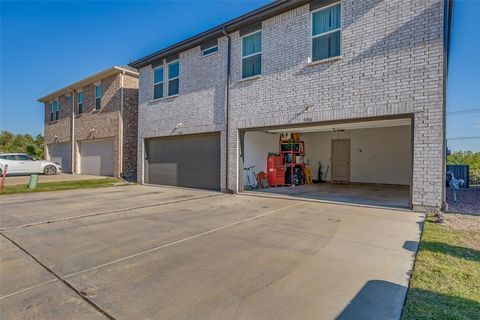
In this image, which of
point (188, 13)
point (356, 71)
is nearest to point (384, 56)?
point (356, 71)

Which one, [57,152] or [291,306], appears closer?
[291,306]

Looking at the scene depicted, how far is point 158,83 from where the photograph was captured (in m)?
13.3

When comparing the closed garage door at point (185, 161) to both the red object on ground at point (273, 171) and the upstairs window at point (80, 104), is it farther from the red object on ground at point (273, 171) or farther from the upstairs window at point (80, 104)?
the upstairs window at point (80, 104)

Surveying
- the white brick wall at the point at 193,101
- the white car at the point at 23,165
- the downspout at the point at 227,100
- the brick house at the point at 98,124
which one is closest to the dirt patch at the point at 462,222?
the downspout at the point at 227,100

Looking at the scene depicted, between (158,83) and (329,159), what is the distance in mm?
9613

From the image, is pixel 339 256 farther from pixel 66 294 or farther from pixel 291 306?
pixel 66 294

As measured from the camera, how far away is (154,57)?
12984 millimetres

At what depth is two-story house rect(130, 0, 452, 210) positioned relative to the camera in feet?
21.2

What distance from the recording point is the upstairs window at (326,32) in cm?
784

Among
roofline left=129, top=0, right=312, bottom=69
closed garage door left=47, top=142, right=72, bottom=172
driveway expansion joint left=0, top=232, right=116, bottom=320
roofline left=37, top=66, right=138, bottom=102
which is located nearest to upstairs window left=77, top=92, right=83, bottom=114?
roofline left=37, top=66, right=138, bottom=102

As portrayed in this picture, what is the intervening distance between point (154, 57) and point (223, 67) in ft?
14.6

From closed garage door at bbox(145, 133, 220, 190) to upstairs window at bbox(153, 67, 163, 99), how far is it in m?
2.18

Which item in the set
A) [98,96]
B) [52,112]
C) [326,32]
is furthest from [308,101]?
[52,112]

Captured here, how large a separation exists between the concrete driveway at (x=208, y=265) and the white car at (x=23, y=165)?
13.5 metres
